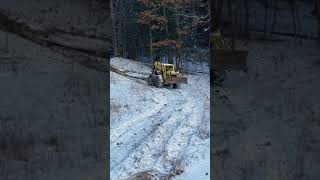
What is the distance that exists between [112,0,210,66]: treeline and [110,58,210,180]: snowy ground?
1304cm

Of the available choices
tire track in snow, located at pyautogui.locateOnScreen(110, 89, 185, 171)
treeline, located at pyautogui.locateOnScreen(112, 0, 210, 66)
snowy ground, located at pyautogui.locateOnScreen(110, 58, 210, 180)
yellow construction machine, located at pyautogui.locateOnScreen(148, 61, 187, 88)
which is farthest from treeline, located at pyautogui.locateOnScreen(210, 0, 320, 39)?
treeline, located at pyautogui.locateOnScreen(112, 0, 210, 66)

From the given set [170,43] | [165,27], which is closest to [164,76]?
[170,43]

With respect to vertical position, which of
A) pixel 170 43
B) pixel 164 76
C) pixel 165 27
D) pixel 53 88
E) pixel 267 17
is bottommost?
pixel 170 43

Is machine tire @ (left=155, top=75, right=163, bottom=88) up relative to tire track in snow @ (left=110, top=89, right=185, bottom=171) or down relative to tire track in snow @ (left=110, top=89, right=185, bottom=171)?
down

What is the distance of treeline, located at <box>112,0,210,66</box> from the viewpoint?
117ft

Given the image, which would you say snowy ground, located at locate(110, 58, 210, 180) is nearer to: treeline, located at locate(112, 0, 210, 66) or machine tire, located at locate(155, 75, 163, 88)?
machine tire, located at locate(155, 75, 163, 88)

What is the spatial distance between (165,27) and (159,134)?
82.3ft

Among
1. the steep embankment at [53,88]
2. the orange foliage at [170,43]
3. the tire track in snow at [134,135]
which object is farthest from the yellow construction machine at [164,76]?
the steep embankment at [53,88]

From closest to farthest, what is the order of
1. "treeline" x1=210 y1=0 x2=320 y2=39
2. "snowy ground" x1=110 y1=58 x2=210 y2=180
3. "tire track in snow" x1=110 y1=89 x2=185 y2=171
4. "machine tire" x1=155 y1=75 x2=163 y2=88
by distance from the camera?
"treeline" x1=210 y1=0 x2=320 y2=39 < "snowy ground" x1=110 y1=58 x2=210 y2=180 < "tire track in snow" x1=110 y1=89 x2=185 y2=171 < "machine tire" x1=155 y1=75 x2=163 y2=88

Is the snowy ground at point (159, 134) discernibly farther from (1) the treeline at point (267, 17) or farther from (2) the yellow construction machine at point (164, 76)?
(1) the treeline at point (267, 17)

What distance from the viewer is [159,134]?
1223 centimetres

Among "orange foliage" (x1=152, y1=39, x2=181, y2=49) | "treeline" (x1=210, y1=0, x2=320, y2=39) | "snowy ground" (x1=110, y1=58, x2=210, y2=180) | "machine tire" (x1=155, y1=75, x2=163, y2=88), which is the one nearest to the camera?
"treeline" (x1=210, y1=0, x2=320, y2=39)

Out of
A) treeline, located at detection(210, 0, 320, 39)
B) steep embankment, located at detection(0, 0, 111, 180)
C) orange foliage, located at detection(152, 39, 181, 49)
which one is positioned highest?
treeline, located at detection(210, 0, 320, 39)

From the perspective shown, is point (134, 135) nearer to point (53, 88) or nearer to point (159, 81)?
point (53, 88)
